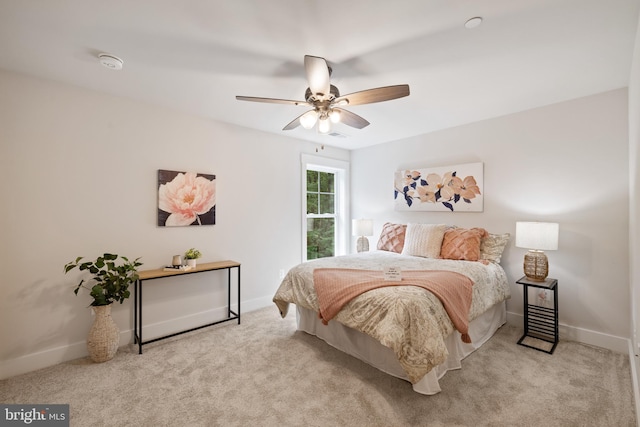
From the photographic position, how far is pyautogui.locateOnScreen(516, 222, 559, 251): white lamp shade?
2689mm

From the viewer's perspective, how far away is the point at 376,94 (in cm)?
202

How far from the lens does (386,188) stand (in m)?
4.63

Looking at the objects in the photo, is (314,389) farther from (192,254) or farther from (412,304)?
(192,254)

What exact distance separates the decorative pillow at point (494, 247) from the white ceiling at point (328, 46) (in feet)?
4.97

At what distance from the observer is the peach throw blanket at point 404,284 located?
2141 millimetres

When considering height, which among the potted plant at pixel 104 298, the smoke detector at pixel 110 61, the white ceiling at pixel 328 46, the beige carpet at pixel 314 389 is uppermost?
the white ceiling at pixel 328 46

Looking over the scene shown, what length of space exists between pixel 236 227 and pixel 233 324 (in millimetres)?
1197

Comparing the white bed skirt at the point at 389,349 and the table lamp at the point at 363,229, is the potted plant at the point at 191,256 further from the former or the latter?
the table lamp at the point at 363,229

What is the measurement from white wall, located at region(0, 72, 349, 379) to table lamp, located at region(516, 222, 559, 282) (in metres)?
3.15

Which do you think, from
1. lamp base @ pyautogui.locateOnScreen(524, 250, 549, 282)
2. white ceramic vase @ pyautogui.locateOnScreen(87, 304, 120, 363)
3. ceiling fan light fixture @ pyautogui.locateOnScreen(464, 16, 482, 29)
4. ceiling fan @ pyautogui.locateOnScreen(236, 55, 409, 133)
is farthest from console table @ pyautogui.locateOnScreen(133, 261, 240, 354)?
lamp base @ pyautogui.locateOnScreen(524, 250, 549, 282)

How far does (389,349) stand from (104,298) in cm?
249

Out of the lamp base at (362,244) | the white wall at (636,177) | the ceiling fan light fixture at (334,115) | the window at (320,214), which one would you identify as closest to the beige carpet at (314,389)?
the white wall at (636,177)

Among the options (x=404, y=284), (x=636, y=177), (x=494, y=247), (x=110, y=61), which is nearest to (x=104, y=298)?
(x=110, y=61)

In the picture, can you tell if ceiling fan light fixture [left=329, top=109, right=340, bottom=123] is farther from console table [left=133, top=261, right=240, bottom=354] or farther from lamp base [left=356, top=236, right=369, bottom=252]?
lamp base [left=356, top=236, right=369, bottom=252]
